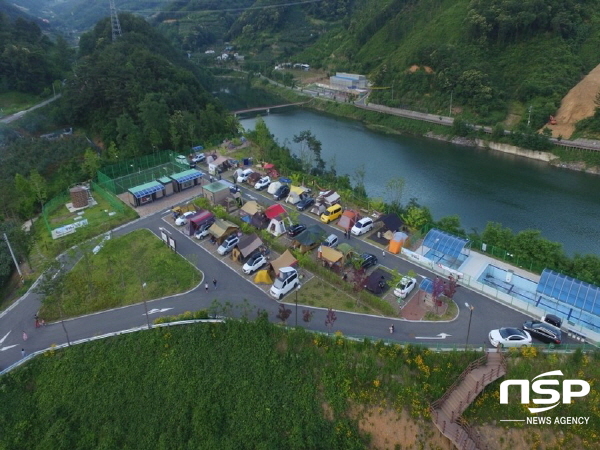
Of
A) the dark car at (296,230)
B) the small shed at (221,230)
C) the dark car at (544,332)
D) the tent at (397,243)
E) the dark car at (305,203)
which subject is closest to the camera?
the dark car at (544,332)

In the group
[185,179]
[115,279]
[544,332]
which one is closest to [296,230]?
[115,279]

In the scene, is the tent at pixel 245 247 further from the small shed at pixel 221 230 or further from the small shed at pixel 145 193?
the small shed at pixel 145 193

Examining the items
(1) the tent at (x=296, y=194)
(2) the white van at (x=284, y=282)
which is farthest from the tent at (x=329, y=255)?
(1) the tent at (x=296, y=194)

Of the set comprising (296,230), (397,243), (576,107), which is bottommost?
(296,230)

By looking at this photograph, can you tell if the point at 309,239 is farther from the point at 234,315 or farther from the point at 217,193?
the point at 217,193

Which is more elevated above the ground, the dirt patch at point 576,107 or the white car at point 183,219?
the dirt patch at point 576,107

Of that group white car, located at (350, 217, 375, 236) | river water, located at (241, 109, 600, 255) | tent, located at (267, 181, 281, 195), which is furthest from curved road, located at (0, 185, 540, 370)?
river water, located at (241, 109, 600, 255)

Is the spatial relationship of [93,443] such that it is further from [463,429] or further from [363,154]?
[363,154]

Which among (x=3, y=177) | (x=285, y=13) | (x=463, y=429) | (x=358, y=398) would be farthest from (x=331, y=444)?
(x=285, y=13)
